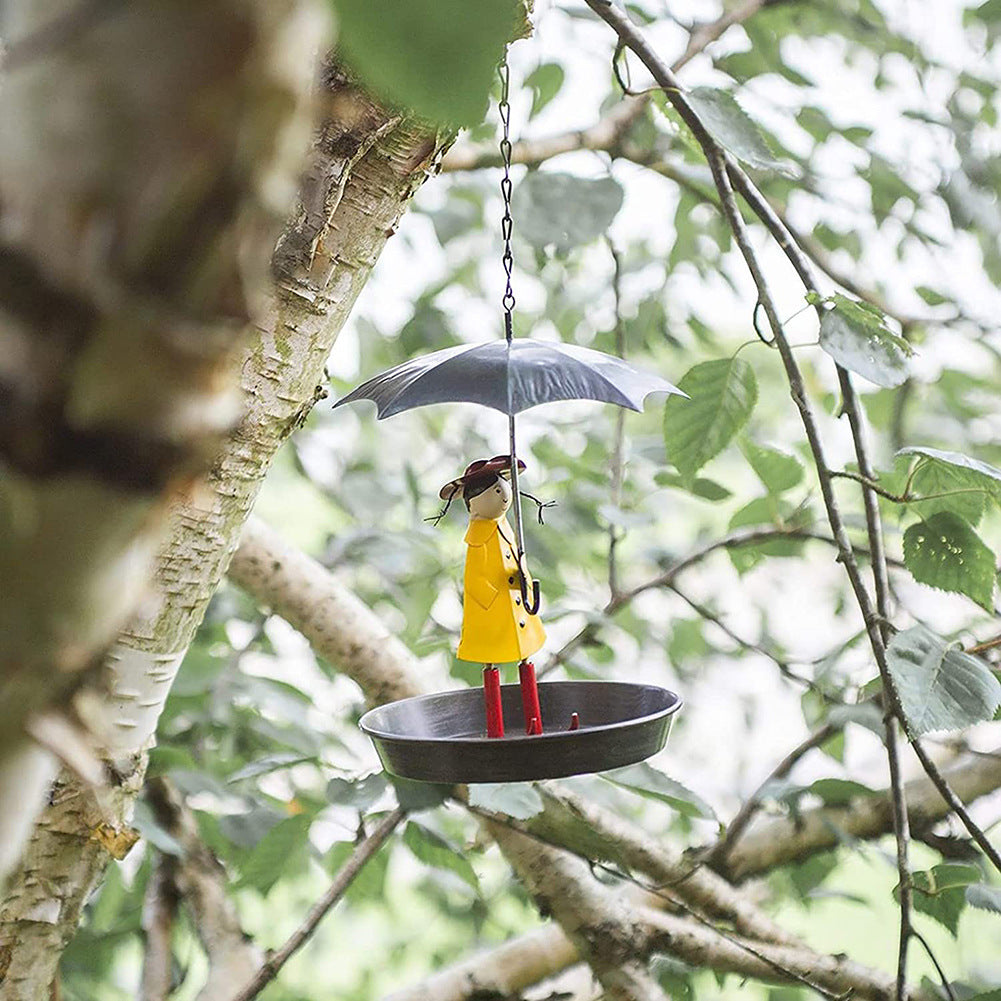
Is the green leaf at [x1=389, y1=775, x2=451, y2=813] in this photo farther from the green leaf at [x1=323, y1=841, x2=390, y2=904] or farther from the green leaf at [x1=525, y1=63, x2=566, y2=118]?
the green leaf at [x1=525, y1=63, x2=566, y2=118]

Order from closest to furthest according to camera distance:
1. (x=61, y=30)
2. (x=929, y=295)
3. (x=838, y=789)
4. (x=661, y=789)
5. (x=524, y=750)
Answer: (x=61, y=30) < (x=524, y=750) < (x=661, y=789) < (x=838, y=789) < (x=929, y=295)

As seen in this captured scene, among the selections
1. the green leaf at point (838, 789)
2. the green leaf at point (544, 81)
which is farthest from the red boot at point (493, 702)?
the green leaf at point (544, 81)

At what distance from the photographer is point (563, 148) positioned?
31.6 inches

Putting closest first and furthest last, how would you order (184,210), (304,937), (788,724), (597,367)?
(184,210), (597,367), (304,937), (788,724)

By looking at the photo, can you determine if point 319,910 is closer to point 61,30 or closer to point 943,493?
point 943,493

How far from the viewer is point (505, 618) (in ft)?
1.58

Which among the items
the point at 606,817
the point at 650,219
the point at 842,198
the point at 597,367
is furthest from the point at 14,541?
the point at 650,219

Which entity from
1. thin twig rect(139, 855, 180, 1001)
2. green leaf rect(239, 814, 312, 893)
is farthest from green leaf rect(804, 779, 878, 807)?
thin twig rect(139, 855, 180, 1001)

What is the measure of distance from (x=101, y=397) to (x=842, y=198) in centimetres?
96

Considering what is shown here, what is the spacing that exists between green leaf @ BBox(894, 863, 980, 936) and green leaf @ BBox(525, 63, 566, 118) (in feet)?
2.04

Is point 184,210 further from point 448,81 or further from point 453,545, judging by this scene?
point 453,545

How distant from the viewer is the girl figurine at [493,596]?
1.58 feet

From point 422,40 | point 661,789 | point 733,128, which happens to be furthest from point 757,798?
point 422,40

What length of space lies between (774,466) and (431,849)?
34 cm
